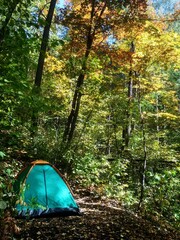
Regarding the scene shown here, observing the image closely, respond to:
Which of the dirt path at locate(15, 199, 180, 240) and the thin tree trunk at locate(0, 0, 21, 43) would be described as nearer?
the thin tree trunk at locate(0, 0, 21, 43)

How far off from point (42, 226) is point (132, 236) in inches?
66.6

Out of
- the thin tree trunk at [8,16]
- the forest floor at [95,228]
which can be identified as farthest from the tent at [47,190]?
the thin tree trunk at [8,16]

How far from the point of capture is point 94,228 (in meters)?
5.18

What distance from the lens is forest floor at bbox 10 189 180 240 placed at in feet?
15.5

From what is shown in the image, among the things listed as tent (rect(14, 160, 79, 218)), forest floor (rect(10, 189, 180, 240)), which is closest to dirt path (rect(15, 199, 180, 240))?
forest floor (rect(10, 189, 180, 240))

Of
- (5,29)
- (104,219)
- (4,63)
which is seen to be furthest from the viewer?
(104,219)

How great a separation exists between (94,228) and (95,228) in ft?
0.06

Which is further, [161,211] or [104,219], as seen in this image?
[161,211]

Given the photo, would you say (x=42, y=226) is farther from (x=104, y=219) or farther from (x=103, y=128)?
(x=103, y=128)

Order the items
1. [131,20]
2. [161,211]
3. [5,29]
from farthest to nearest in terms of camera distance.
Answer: [131,20]
[161,211]
[5,29]

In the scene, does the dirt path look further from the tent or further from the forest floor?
the tent

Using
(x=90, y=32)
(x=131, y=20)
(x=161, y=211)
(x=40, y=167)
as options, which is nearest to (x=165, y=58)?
(x=131, y=20)

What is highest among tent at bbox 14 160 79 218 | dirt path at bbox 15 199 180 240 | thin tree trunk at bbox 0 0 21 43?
thin tree trunk at bbox 0 0 21 43

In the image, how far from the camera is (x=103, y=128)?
1432 cm
